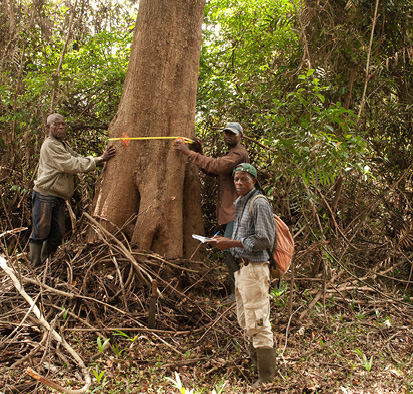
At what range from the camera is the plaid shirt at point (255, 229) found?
3.40m

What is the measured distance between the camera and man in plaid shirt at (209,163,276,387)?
343 cm

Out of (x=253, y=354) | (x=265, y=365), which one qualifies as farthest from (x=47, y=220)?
(x=265, y=365)

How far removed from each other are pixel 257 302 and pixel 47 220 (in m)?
2.67

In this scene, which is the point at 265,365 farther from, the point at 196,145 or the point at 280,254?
the point at 196,145

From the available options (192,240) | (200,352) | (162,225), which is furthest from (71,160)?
(200,352)

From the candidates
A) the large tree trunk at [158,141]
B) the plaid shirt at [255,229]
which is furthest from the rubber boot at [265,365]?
the large tree trunk at [158,141]

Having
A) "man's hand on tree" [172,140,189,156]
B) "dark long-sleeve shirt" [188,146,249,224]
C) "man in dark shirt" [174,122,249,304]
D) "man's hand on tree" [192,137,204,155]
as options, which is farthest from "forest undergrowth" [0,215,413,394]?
"man's hand on tree" [192,137,204,155]

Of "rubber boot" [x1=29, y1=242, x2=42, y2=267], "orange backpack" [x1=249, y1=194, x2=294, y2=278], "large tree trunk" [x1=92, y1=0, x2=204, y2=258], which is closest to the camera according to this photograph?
"orange backpack" [x1=249, y1=194, x2=294, y2=278]

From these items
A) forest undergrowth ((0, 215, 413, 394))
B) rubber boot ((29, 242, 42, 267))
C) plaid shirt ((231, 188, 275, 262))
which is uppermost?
plaid shirt ((231, 188, 275, 262))

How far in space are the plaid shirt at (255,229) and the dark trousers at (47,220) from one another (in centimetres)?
239

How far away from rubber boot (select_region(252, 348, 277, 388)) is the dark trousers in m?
2.79

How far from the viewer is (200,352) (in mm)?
3814

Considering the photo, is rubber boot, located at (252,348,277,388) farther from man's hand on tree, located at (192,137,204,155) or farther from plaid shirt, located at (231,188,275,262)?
man's hand on tree, located at (192,137,204,155)

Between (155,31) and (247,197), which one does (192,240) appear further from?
(155,31)
